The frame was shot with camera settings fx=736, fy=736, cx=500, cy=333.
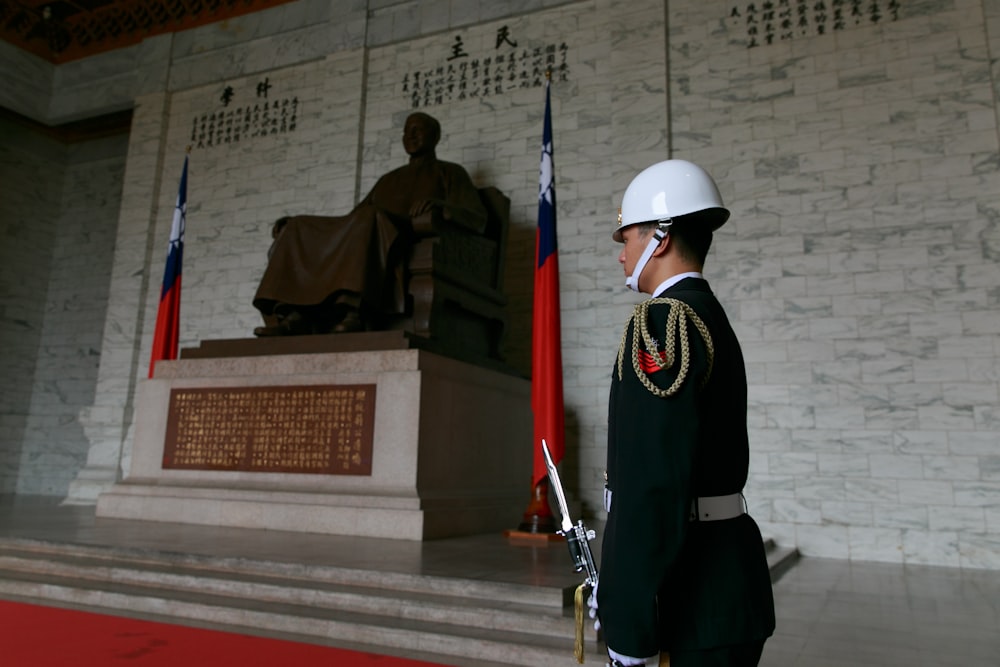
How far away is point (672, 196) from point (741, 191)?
4.38 m

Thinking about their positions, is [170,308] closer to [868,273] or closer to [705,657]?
[868,273]

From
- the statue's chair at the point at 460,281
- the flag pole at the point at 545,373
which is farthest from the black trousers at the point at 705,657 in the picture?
the statue's chair at the point at 460,281

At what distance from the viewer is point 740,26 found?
5465 mm

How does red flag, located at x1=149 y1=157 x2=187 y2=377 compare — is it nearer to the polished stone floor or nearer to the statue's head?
the polished stone floor

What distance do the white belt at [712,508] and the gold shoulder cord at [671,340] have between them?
17 cm

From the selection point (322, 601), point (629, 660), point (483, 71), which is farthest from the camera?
point (483, 71)

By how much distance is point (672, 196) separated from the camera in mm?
1146

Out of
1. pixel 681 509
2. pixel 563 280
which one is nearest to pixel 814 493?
pixel 563 280

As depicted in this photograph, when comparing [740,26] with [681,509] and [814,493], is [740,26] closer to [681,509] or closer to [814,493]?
[814,493]

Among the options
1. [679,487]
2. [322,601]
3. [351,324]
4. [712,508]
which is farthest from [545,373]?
[679,487]

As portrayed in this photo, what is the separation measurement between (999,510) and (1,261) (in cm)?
992

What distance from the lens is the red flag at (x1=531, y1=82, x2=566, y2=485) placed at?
159 inches

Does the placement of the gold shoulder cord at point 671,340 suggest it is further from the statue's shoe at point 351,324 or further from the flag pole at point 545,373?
the statue's shoe at point 351,324

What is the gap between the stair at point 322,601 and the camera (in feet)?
7.32
